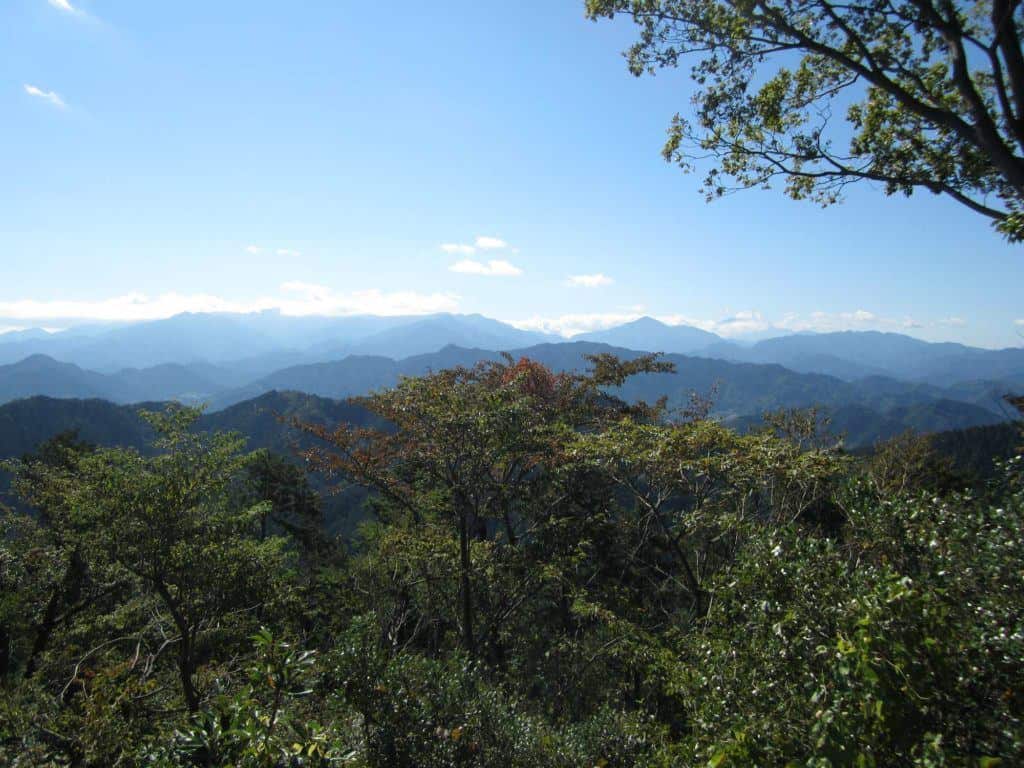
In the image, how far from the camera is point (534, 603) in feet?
45.7

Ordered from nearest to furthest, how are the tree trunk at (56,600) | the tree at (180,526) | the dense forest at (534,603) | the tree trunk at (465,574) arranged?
the dense forest at (534,603)
the tree at (180,526)
the tree trunk at (465,574)
the tree trunk at (56,600)

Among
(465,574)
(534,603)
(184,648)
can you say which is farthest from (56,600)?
(534,603)

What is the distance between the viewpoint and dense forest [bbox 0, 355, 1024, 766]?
2.76m

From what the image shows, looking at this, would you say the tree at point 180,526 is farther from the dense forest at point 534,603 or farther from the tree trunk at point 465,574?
the tree trunk at point 465,574

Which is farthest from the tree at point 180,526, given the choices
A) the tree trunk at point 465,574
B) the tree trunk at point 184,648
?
the tree trunk at point 465,574

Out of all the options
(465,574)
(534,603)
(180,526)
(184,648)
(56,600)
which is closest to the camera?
(180,526)

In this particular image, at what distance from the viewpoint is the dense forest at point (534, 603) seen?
2.76 m

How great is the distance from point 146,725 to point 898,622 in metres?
10.9

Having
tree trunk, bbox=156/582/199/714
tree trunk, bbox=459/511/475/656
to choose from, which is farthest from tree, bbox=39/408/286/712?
tree trunk, bbox=459/511/475/656

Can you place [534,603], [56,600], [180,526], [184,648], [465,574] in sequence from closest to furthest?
[180,526] < [184,648] < [465,574] < [56,600] < [534,603]

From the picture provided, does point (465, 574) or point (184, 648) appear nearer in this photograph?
point (184, 648)

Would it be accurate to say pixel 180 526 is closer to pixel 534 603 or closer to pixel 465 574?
pixel 465 574

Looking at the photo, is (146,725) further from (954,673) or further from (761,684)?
(954,673)

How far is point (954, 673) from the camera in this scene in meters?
2.54
